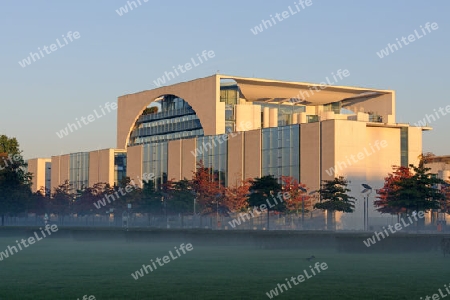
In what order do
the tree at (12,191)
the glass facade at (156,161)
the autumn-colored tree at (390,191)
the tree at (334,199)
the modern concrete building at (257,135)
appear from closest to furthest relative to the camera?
the autumn-colored tree at (390,191) < the tree at (334,199) < the modern concrete building at (257,135) < the tree at (12,191) < the glass facade at (156,161)

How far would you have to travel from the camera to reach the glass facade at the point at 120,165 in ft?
413

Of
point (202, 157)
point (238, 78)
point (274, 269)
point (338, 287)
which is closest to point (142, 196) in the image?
point (202, 157)

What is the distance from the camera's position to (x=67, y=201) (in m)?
120

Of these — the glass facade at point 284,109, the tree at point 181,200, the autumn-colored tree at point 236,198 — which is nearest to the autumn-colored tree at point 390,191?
the autumn-colored tree at point 236,198

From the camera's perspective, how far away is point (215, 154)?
104312mm

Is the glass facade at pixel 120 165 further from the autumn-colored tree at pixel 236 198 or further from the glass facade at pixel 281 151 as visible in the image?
the autumn-colored tree at pixel 236 198

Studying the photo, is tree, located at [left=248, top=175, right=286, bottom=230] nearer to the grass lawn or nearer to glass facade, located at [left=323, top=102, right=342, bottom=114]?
the grass lawn

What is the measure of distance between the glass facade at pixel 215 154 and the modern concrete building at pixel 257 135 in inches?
4.8

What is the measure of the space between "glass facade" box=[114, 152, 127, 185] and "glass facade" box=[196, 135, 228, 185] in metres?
21.2

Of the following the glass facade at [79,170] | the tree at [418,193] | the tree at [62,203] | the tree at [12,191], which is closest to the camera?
the tree at [418,193]

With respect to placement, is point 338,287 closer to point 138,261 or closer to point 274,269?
point 274,269

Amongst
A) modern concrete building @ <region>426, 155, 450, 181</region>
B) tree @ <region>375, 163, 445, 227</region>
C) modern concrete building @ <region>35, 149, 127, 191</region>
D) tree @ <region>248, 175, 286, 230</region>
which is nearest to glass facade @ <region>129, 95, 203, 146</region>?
modern concrete building @ <region>35, 149, 127, 191</region>

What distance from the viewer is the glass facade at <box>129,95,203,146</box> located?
115 m

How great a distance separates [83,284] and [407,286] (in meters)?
10.3
